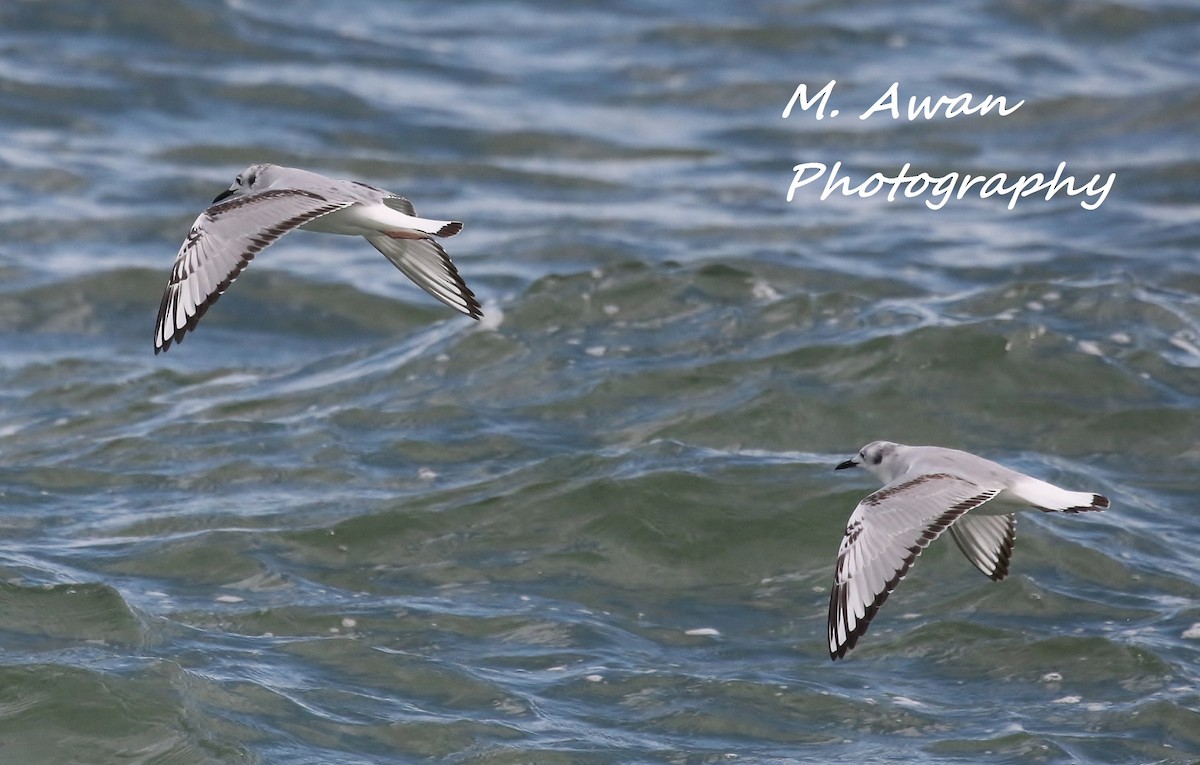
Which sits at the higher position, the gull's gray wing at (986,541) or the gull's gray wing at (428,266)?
the gull's gray wing at (428,266)

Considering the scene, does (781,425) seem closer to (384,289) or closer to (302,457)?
(302,457)

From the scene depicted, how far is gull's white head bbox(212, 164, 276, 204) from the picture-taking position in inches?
341

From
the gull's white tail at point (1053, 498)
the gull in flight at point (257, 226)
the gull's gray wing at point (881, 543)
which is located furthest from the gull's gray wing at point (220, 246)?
the gull's white tail at point (1053, 498)

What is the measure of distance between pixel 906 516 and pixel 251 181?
3440mm

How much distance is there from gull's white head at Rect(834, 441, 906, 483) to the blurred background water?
1020 millimetres

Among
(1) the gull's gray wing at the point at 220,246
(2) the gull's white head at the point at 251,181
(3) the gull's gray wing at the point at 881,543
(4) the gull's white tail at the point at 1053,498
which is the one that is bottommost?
(3) the gull's gray wing at the point at 881,543

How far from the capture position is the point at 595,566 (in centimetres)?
1012

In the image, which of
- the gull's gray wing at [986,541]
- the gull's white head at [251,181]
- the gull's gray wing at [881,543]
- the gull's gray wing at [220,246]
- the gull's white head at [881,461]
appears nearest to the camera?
the gull's gray wing at [881,543]

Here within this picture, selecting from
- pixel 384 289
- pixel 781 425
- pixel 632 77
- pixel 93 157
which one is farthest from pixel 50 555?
pixel 632 77

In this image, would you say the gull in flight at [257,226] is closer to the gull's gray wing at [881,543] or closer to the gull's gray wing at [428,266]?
the gull's gray wing at [428,266]

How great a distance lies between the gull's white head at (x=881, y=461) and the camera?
845 centimetres

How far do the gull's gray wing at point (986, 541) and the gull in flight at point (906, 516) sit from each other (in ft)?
2.79

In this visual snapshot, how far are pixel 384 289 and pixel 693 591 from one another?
580 cm

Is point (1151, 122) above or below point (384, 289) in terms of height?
above
